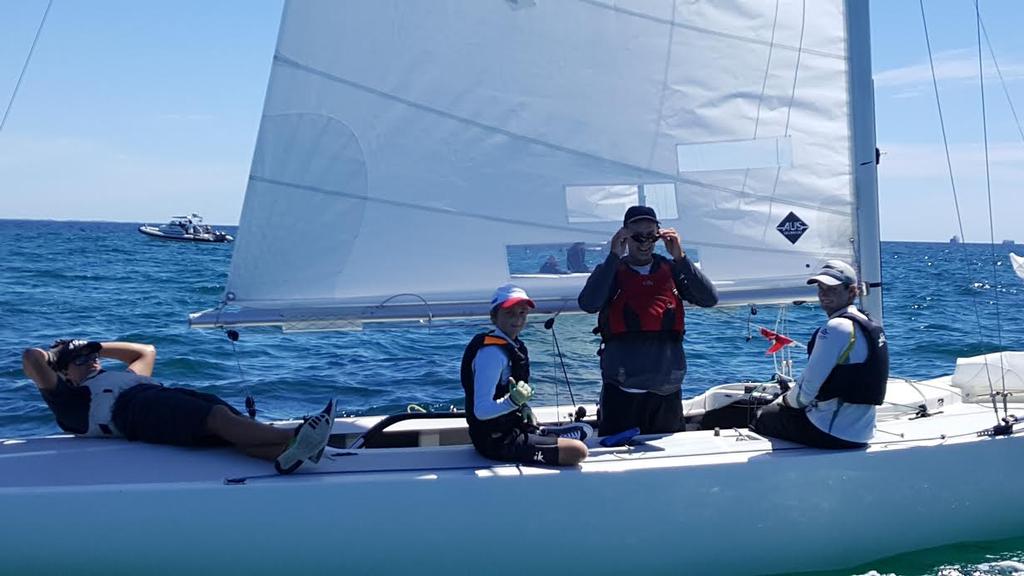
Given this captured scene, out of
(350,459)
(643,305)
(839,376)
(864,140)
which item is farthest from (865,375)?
(350,459)

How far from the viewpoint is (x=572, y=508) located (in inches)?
147

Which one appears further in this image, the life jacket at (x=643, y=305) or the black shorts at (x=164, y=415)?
the life jacket at (x=643, y=305)

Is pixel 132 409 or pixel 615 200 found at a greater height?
pixel 615 200

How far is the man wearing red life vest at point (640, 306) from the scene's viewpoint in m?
4.10

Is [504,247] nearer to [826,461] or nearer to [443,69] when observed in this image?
[443,69]

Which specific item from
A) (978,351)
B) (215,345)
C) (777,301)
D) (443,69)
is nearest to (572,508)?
(777,301)

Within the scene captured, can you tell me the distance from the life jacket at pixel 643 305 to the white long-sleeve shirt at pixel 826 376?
501mm

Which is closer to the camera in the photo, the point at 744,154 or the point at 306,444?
the point at 306,444

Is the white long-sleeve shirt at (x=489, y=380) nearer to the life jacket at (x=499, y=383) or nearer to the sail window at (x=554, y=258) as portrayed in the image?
the life jacket at (x=499, y=383)

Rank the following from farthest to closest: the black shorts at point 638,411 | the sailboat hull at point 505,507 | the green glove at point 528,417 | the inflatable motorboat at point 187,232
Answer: the inflatable motorboat at point 187,232 → the black shorts at point 638,411 → the green glove at point 528,417 → the sailboat hull at point 505,507

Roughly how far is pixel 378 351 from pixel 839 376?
21.5ft

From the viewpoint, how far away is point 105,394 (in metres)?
4.13

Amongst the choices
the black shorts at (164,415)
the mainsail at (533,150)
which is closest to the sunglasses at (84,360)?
the black shorts at (164,415)

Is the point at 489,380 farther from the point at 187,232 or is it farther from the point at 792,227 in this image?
the point at 187,232
